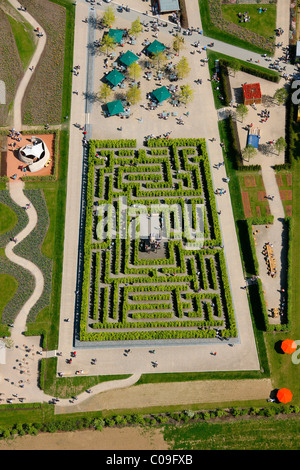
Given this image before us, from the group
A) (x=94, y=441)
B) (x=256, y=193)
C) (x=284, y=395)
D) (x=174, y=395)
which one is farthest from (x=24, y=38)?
(x=284, y=395)

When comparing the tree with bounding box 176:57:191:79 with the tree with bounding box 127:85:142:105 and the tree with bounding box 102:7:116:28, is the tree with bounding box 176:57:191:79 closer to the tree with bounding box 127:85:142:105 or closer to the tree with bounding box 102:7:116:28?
the tree with bounding box 127:85:142:105

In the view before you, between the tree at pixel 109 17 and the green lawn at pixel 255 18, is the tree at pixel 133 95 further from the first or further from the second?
the green lawn at pixel 255 18

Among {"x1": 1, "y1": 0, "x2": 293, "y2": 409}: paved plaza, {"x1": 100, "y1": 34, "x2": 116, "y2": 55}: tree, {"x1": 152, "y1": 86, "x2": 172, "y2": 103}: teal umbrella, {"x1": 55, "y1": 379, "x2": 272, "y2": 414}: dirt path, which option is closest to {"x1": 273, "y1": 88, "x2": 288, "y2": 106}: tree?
{"x1": 1, "y1": 0, "x2": 293, "y2": 409}: paved plaza

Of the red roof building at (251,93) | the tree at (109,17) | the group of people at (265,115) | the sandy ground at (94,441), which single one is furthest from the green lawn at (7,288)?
the group of people at (265,115)

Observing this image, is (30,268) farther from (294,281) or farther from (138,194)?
(294,281)

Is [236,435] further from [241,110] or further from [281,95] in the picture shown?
[281,95]

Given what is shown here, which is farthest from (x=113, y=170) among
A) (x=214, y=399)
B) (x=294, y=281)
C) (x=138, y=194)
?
(x=214, y=399)
